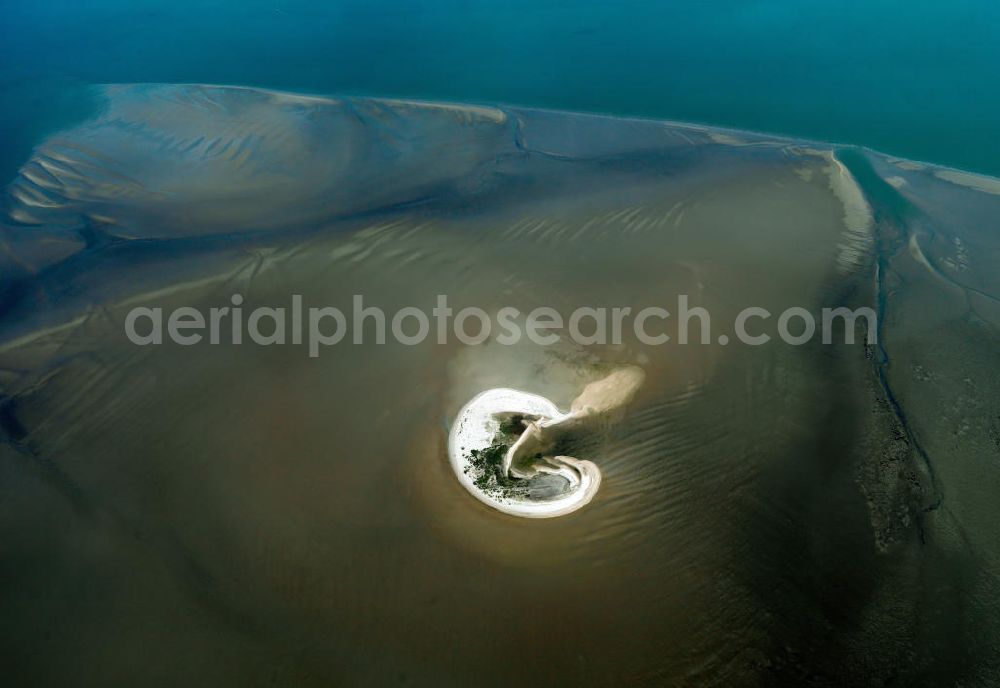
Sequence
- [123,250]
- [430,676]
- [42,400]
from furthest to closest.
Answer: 1. [123,250]
2. [42,400]
3. [430,676]

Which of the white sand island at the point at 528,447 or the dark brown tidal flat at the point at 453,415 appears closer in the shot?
the dark brown tidal flat at the point at 453,415

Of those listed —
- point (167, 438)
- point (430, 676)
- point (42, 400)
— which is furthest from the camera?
point (42, 400)

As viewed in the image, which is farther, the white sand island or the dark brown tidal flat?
the white sand island

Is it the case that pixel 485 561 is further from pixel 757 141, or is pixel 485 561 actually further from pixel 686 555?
pixel 757 141

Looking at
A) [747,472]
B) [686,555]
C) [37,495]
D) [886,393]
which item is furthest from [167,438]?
[886,393]

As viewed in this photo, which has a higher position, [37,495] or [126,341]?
[126,341]

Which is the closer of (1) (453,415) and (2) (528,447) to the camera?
(2) (528,447)

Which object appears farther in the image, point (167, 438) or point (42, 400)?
point (42, 400)

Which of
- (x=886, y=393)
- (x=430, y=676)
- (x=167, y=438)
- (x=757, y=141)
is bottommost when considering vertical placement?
(x=430, y=676)
